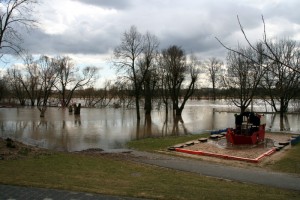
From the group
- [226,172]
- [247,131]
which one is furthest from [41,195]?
[247,131]

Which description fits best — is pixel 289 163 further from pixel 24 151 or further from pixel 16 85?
pixel 16 85

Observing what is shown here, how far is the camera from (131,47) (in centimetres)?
4241

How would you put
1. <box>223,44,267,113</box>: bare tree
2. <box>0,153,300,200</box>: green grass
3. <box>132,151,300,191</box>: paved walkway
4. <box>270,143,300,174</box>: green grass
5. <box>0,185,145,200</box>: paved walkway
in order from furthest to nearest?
<box>223,44,267,113</box>: bare tree
<box>270,143,300,174</box>: green grass
<box>132,151,300,191</box>: paved walkway
<box>0,153,300,200</box>: green grass
<box>0,185,145,200</box>: paved walkway

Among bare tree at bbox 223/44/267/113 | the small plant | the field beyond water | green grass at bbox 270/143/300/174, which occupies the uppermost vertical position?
bare tree at bbox 223/44/267/113

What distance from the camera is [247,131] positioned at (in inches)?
777

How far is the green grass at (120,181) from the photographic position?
7.82 metres

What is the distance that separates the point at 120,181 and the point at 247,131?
1224 centimetres

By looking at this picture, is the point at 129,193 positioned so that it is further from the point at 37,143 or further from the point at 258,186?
the point at 37,143

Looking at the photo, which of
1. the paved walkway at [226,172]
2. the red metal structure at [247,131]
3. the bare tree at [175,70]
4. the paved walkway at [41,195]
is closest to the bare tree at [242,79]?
the bare tree at [175,70]

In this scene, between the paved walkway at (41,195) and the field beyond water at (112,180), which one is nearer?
the paved walkway at (41,195)

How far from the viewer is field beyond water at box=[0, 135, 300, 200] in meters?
7.85

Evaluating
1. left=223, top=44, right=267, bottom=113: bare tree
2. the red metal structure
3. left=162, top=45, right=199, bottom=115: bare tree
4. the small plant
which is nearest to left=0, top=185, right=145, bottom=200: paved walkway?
the small plant

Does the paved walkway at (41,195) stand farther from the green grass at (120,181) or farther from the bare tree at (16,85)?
the bare tree at (16,85)

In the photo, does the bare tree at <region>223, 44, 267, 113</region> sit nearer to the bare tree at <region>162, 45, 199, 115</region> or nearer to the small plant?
the bare tree at <region>162, 45, 199, 115</region>
